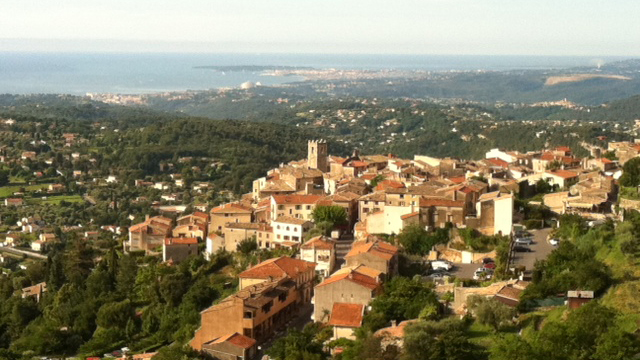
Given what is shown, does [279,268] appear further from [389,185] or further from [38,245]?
[38,245]

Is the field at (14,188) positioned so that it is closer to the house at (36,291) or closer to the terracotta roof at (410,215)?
the house at (36,291)

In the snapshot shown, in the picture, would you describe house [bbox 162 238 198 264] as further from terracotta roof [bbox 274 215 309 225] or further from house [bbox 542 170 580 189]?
house [bbox 542 170 580 189]

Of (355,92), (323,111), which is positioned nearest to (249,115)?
(323,111)

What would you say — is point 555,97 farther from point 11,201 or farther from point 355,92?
point 11,201

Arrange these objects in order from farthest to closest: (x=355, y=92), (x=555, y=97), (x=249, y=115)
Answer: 1. (x=355, y=92)
2. (x=555, y=97)
3. (x=249, y=115)

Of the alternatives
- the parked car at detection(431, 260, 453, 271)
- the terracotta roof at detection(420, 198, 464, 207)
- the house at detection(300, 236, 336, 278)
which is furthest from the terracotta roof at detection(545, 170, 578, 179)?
the house at detection(300, 236, 336, 278)

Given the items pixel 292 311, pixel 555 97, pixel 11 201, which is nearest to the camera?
pixel 292 311

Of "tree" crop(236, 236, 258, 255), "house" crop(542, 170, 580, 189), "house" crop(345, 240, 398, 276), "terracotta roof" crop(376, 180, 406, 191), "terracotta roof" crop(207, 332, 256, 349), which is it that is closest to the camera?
"terracotta roof" crop(207, 332, 256, 349)
